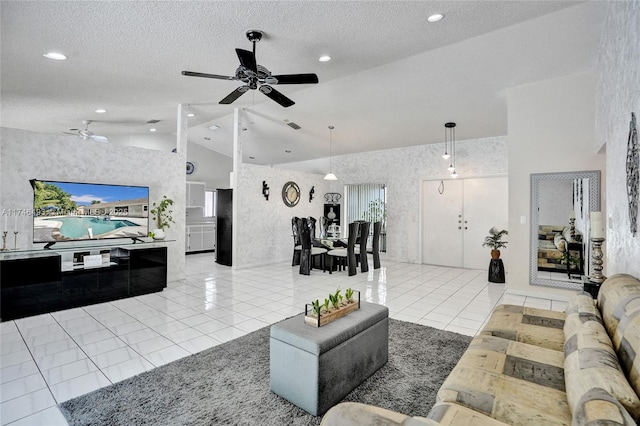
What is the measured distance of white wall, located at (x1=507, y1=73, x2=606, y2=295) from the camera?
162 inches

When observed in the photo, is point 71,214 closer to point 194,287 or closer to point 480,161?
point 194,287

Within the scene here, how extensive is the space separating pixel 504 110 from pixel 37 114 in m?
8.14

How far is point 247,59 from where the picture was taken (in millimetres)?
2953

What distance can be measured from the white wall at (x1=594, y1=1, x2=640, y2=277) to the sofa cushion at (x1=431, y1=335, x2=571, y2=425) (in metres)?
1.01

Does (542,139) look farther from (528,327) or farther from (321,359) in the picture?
(321,359)

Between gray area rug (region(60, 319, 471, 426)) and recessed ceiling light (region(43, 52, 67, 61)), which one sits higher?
recessed ceiling light (region(43, 52, 67, 61))

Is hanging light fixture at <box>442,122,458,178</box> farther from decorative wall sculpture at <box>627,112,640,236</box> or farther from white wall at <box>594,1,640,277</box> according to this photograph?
decorative wall sculpture at <box>627,112,640,236</box>

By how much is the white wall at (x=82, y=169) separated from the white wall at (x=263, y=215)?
133 centimetres

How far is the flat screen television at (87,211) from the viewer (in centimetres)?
396

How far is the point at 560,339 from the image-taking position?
1.97 m

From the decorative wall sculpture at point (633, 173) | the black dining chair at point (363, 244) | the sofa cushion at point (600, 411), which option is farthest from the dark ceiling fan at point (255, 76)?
the black dining chair at point (363, 244)

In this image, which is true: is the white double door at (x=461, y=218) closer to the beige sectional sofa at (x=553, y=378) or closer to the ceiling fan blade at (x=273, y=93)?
the ceiling fan blade at (x=273, y=93)

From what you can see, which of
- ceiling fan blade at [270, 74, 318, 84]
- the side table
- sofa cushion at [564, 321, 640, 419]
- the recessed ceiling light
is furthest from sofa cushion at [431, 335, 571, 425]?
the recessed ceiling light

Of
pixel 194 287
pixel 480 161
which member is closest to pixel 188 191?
pixel 194 287
